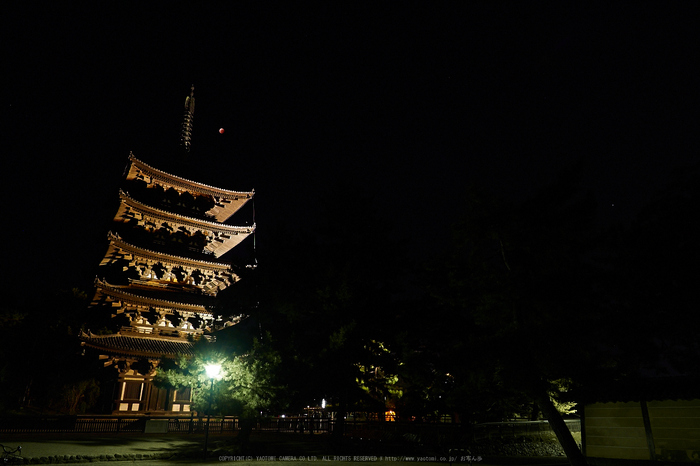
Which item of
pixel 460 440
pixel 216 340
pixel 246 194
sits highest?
pixel 246 194

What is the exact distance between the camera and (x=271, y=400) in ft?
52.7

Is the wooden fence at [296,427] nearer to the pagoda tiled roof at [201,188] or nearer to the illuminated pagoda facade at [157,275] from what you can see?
the illuminated pagoda facade at [157,275]

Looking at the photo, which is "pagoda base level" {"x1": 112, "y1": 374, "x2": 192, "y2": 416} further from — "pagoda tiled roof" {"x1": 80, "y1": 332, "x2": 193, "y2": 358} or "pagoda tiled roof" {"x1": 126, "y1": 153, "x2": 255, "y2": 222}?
"pagoda tiled roof" {"x1": 126, "y1": 153, "x2": 255, "y2": 222}

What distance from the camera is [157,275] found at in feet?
98.7

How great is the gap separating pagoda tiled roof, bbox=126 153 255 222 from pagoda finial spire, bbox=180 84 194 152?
6.29 metres

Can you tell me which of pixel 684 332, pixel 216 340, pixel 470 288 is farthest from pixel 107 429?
pixel 684 332

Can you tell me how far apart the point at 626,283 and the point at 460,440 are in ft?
29.6

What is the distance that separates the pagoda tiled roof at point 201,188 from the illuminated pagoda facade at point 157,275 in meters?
0.06

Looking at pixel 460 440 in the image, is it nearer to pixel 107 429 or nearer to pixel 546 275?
pixel 546 275

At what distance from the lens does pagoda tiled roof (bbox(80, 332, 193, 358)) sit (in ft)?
81.3

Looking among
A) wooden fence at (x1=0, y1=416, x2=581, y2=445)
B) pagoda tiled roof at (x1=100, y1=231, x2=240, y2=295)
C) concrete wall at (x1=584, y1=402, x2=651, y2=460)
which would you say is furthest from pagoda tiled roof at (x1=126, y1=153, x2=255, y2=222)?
concrete wall at (x1=584, y1=402, x2=651, y2=460)

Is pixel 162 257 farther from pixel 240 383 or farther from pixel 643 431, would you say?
pixel 643 431

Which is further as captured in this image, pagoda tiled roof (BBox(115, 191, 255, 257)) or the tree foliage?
pagoda tiled roof (BBox(115, 191, 255, 257))

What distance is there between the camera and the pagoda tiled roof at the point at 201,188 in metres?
31.3
